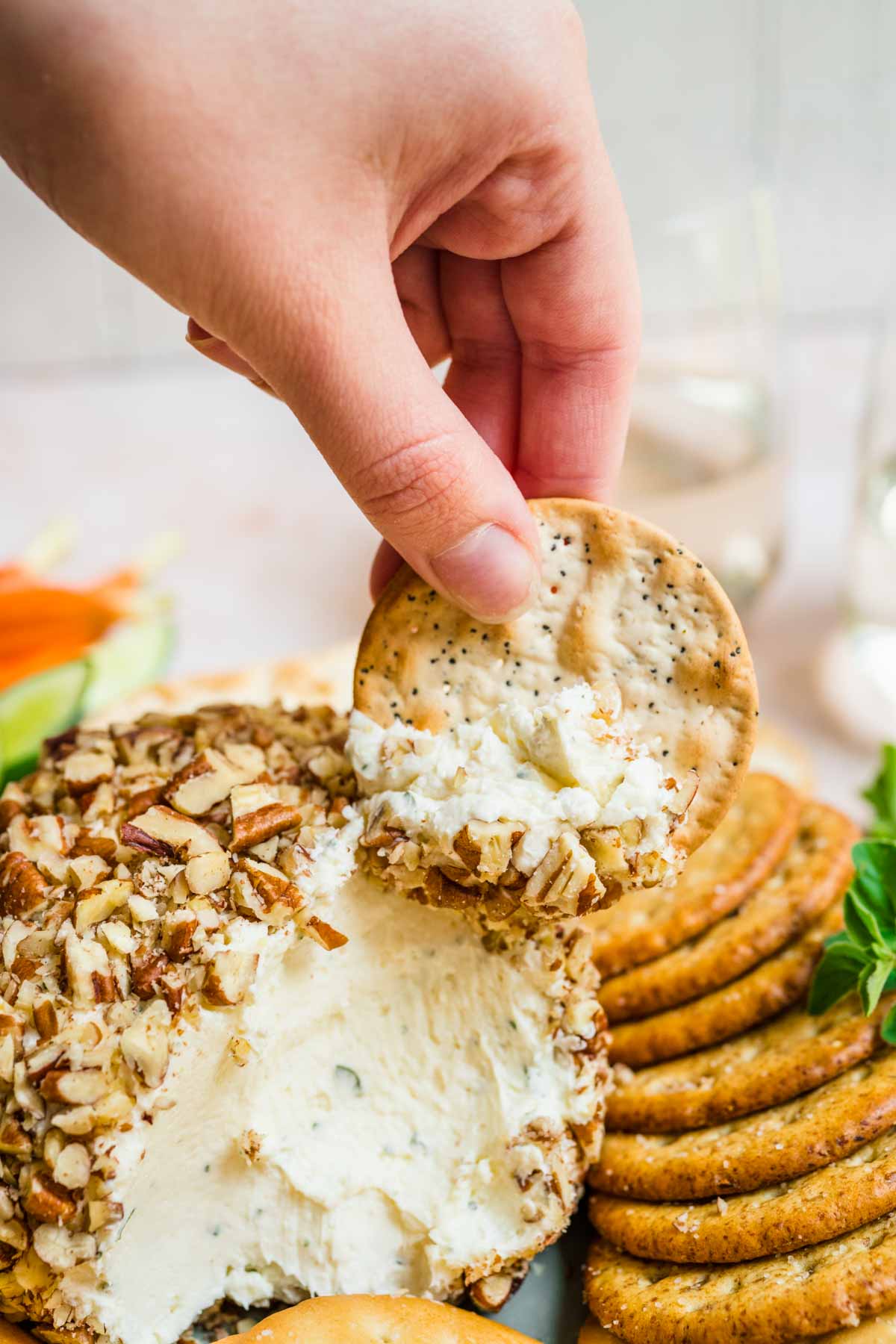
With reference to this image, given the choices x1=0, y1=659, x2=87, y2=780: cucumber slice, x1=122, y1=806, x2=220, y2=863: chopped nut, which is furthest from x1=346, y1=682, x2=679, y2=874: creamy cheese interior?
x1=0, y1=659, x2=87, y2=780: cucumber slice

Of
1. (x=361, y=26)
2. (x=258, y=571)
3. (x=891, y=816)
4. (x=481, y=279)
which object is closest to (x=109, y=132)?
(x=361, y=26)

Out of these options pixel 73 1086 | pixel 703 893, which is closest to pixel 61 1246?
pixel 73 1086

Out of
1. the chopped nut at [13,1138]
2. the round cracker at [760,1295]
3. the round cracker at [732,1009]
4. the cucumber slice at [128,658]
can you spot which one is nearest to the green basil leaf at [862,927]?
the round cracker at [732,1009]

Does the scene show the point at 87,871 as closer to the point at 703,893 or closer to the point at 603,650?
the point at 603,650

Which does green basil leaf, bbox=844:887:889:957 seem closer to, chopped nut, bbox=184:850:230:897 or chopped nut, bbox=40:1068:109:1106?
chopped nut, bbox=184:850:230:897

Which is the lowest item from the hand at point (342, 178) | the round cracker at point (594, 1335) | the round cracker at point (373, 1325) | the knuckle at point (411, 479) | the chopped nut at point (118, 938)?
the round cracker at point (594, 1335)

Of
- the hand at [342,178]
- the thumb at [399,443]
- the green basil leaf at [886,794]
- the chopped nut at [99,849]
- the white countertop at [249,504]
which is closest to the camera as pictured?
the hand at [342,178]

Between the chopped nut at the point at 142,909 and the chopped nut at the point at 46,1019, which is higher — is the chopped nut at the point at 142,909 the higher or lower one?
the higher one

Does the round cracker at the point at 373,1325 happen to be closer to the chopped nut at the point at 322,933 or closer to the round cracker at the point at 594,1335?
Answer: the round cracker at the point at 594,1335
